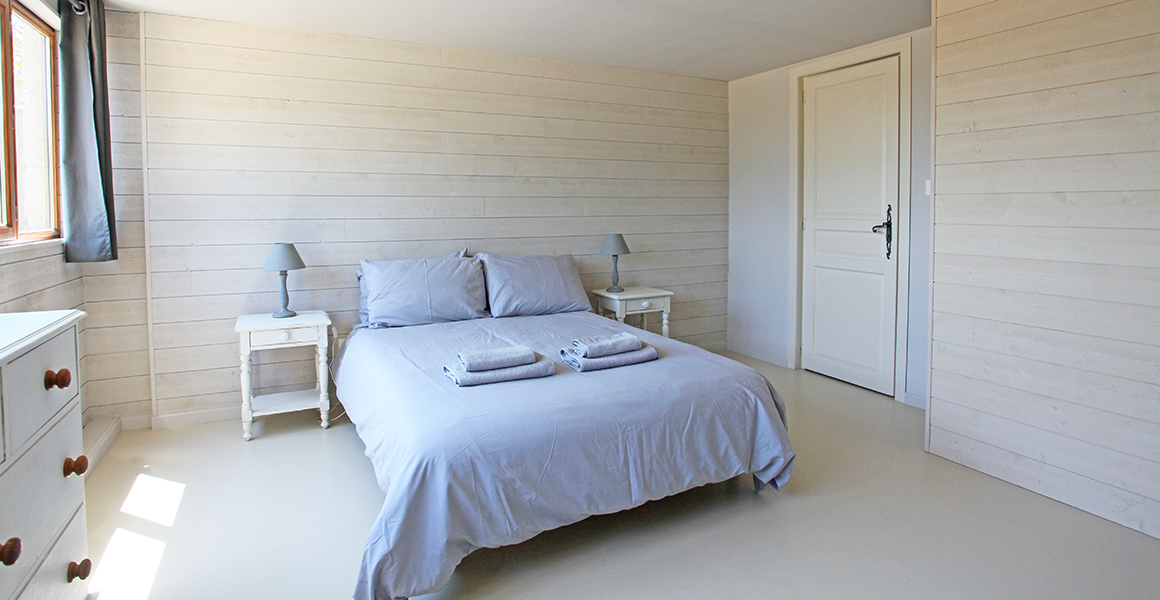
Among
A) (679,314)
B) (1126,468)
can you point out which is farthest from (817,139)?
(1126,468)

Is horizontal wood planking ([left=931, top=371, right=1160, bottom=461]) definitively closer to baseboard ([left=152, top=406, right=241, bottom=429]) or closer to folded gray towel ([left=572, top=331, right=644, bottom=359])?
folded gray towel ([left=572, top=331, right=644, bottom=359])

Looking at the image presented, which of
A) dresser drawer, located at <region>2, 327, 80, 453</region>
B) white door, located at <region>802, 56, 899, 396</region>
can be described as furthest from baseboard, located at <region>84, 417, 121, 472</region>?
white door, located at <region>802, 56, 899, 396</region>

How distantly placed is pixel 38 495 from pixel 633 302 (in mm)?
3448

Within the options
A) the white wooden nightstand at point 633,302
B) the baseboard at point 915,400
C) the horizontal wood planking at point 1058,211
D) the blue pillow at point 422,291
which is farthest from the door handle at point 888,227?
the blue pillow at point 422,291

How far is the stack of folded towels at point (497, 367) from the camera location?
2.57 metres

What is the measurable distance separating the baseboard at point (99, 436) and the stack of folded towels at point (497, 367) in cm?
175

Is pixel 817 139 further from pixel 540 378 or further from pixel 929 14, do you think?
pixel 540 378

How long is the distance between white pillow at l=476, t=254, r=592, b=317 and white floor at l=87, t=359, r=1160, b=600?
1.24m

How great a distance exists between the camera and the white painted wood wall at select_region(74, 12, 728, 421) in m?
3.53

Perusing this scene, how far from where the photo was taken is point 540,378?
2.64 m

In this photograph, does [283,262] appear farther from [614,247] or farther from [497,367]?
[614,247]

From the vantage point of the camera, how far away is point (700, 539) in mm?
2443

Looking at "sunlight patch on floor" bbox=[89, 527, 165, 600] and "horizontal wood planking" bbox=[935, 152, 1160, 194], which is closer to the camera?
"sunlight patch on floor" bbox=[89, 527, 165, 600]

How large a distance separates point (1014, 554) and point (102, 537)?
3195 mm
